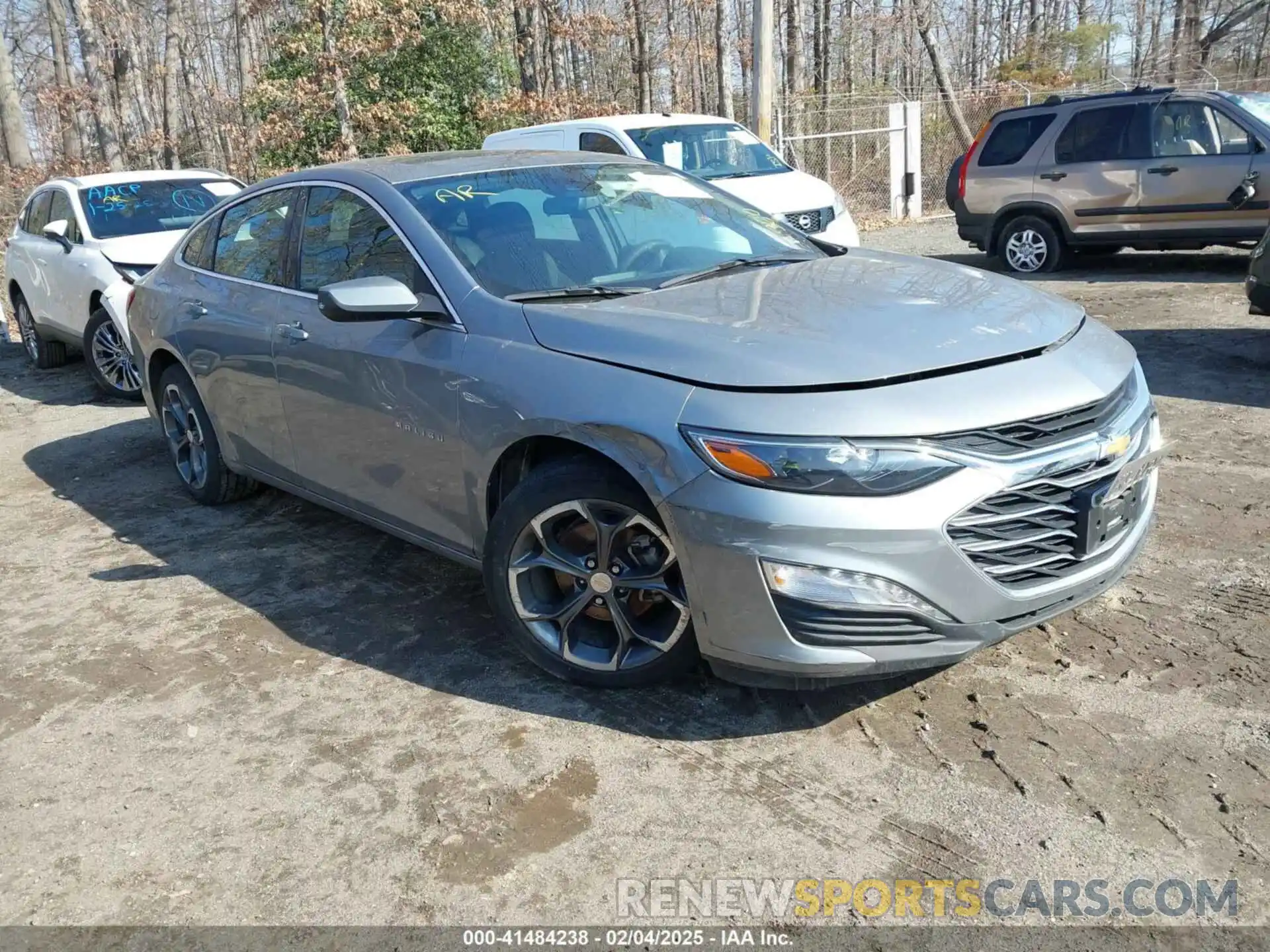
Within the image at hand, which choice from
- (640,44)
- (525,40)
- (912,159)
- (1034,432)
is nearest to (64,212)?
(1034,432)

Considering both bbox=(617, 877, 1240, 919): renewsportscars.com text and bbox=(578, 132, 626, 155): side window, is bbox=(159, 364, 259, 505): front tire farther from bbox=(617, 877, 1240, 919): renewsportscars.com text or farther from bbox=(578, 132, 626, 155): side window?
bbox=(578, 132, 626, 155): side window

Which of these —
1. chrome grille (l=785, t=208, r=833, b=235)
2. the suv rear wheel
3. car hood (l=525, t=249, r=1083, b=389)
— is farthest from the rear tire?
the suv rear wheel

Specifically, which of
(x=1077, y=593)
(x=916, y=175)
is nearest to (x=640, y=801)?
(x=1077, y=593)

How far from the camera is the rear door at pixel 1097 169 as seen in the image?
10906mm

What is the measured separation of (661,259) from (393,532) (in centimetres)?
148

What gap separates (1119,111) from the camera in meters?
11.0

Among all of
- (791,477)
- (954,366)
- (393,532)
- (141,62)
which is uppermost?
(141,62)

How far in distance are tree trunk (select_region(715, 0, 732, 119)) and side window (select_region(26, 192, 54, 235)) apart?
12.4 meters

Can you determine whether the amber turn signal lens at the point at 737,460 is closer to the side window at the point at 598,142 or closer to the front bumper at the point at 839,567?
the front bumper at the point at 839,567

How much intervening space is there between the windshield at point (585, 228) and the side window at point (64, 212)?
6238 millimetres

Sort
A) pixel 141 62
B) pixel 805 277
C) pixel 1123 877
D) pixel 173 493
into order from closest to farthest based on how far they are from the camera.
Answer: pixel 1123 877, pixel 805 277, pixel 173 493, pixel 141 62

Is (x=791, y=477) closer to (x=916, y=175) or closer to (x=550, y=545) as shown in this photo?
(x=550, y=545)

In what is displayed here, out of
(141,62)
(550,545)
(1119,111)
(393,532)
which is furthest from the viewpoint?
(141,62)

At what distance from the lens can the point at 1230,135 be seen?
10391 millimetres
